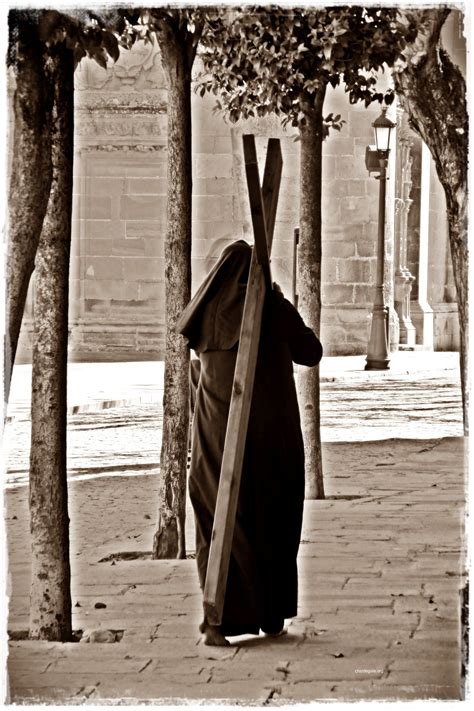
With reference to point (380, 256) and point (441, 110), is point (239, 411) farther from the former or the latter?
point (380, 256)

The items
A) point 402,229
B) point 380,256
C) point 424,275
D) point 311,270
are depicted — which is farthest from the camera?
point 424,275

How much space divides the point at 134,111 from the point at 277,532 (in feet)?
80.8

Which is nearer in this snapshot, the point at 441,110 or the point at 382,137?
the point at 441,110

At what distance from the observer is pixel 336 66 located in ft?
35.7

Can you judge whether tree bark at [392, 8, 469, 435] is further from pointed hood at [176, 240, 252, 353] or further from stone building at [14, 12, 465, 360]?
stone building at [14, 12, 465, 360]

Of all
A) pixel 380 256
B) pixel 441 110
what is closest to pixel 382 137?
pixel 380 256

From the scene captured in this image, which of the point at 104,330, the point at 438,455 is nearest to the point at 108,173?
the point at 104,330

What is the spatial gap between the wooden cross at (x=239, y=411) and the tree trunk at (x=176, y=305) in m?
2.94

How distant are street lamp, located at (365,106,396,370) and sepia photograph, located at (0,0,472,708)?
9.10m

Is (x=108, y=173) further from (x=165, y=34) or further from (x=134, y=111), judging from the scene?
(x=165, y=34)

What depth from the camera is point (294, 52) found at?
11008 millimetres

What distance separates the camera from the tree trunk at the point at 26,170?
21.4 feet

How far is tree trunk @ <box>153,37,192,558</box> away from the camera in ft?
32.6

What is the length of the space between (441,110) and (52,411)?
100 inches
